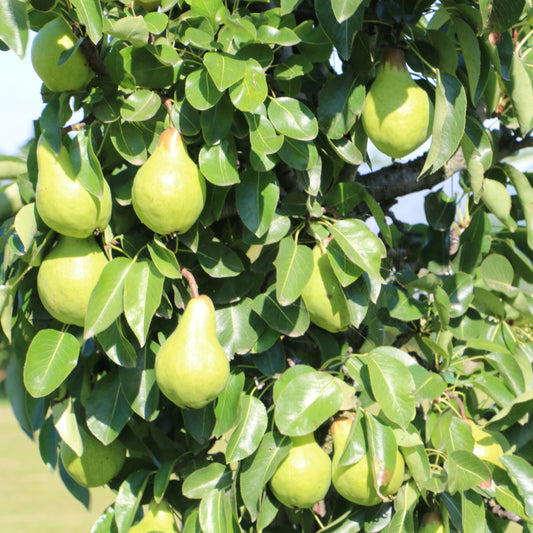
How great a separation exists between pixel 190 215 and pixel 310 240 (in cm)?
23

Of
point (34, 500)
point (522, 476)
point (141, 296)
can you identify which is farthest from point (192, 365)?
point (34, 500)

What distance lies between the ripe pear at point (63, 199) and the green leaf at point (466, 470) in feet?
1.95

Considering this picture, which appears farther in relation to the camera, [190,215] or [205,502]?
[205,502]

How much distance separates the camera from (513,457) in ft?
3.32

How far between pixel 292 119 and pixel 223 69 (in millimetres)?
123

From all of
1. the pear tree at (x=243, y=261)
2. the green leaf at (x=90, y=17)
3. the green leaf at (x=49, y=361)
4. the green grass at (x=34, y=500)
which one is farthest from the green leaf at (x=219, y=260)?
the green grass at (x=34, y=500)

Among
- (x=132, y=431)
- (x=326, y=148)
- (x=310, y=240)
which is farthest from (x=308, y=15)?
(x=132, y=431)

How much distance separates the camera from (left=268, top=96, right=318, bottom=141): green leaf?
83 centimetres

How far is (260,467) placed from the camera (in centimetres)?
89

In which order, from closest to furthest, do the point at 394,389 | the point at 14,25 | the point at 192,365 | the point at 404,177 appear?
the point at 14,25 → the point at 192,365 → the point at 394,389 → the point at 404,177

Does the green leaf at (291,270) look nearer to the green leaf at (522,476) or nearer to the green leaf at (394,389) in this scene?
the green leaf at (394,389)

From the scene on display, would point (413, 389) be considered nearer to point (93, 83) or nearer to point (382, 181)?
point (382, 181)

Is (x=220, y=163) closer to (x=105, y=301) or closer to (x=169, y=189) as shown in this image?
(x=169, y=189)

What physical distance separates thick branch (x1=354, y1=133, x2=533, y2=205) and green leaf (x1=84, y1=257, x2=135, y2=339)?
53cm
